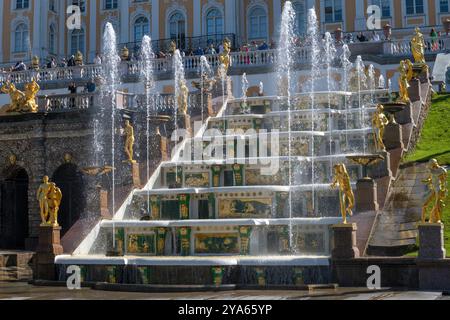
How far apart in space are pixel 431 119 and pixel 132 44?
1296 inches

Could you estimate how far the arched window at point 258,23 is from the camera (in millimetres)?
58344

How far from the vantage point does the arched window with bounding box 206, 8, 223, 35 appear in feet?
192

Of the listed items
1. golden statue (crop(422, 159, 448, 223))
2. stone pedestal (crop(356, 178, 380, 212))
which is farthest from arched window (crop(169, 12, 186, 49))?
golden statue (crop(422, 159, 448, 223))

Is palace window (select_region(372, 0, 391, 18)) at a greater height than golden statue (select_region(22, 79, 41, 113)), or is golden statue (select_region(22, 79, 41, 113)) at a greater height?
palace window (select_region(372, 0, 391, 18))

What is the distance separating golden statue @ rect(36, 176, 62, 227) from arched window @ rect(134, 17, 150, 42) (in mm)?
39762

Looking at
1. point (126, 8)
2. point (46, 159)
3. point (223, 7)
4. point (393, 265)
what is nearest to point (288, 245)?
point (393, 265)

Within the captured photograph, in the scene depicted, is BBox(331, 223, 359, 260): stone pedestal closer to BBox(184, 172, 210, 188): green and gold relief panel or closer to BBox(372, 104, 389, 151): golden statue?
BBox(372, 104, 389, 151): golden statue

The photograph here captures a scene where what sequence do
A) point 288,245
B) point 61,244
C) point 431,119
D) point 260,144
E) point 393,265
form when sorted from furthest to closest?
point 431,119 < point 260,144 < point 61,244 < point 288,245 < point 393,265

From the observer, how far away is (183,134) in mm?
29297

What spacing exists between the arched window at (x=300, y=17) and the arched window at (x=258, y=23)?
8.03ft

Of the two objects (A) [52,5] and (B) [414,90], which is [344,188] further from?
(A) [52,5]

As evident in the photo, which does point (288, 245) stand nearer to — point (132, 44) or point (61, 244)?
point (61, 244)
